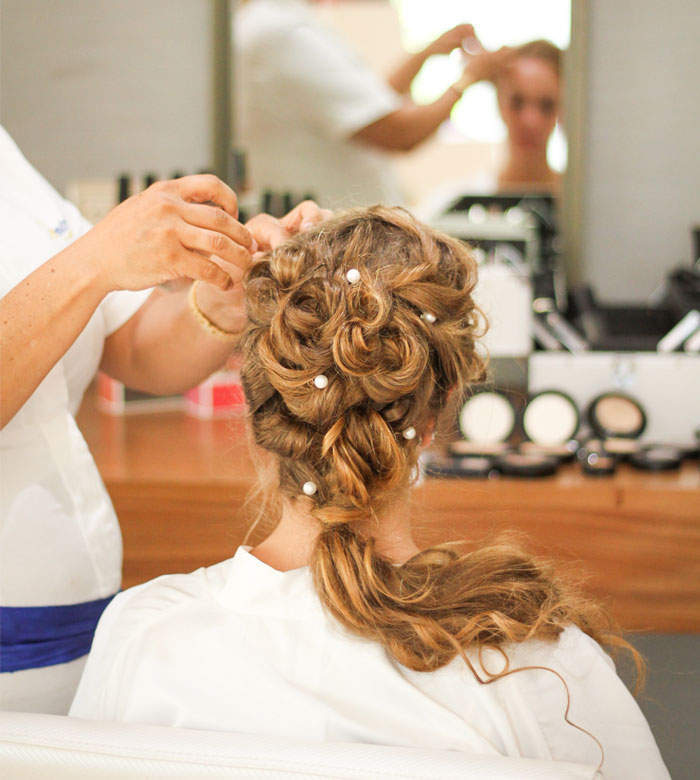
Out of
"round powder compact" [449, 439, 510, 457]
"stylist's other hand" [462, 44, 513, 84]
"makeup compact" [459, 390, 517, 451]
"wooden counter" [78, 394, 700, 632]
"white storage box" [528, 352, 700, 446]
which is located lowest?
"wooden counter" [78, 394, 700, 632]

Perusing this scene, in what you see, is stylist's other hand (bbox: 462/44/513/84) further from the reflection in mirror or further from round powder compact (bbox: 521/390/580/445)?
round powder compact (bbox: 521/390/580/445)

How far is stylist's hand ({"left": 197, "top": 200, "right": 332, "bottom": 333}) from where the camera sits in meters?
1.07

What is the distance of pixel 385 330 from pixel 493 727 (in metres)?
0.36

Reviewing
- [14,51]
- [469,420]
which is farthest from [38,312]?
[14,51]

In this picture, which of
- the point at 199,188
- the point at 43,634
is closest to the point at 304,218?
the point at 199,188

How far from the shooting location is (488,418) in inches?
73.7

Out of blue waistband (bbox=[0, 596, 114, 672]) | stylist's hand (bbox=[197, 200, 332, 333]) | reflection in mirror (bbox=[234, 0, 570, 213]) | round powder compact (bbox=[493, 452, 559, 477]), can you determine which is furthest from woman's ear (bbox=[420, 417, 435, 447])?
reflection in mirror (bbox=[234, 0, 570, 213])

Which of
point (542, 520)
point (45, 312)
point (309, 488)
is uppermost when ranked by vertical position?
point (45, 312)

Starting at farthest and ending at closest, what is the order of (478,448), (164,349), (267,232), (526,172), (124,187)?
(526,172) → (124,187) → (478,448) → (164,349) → (267,232)

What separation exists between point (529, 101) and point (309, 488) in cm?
168

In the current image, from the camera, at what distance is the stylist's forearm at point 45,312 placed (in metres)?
0.96

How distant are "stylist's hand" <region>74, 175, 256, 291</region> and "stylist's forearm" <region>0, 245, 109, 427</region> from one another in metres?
0.02

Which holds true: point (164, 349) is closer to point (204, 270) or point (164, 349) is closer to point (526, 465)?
point (204, 270)

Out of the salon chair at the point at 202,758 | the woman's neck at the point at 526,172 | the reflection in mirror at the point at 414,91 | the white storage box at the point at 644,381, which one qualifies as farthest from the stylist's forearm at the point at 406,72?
the salon chair at the point at 202,758
